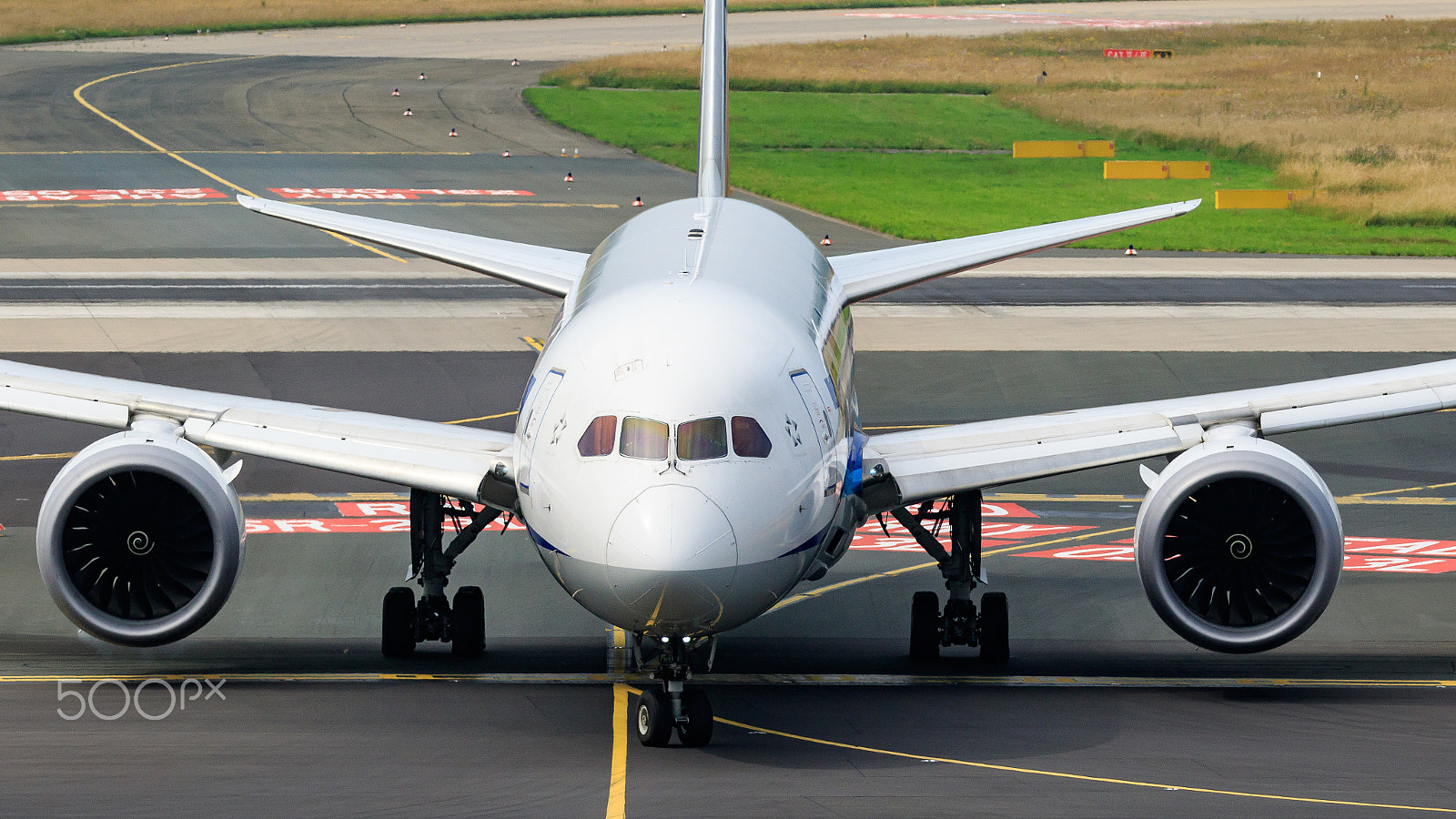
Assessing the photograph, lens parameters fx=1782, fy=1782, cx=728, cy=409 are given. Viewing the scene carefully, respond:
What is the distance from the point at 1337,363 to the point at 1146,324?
5.55 meters

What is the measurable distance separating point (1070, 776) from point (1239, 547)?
3.56 m

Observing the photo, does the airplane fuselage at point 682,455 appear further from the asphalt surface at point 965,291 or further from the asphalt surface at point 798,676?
the asphalt surface at point 965,291

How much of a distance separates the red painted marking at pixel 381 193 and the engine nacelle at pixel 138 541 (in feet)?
141

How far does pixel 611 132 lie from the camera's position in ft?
258

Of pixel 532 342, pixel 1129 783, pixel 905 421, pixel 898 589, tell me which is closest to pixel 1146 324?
pixel 905 421

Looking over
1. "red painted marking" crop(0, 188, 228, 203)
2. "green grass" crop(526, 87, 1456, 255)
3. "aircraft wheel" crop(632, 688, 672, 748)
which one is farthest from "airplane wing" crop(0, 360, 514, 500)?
"red painted marking" crop(0, 188, 228, 203)

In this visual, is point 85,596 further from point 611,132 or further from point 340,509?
point 611,132

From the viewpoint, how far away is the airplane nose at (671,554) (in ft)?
50.5

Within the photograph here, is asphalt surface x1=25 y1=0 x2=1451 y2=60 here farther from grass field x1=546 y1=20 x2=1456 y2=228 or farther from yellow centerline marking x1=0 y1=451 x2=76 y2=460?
yellow centerline marking x1=0 y1=451 x2=76 y2=460

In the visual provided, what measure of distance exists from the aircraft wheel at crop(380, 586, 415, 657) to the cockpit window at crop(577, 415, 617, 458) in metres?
5.75

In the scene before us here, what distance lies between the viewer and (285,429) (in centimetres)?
2038

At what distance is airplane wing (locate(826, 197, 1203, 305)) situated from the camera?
81.1ft

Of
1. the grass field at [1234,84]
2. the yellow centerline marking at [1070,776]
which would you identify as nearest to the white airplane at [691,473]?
the yellow centerline marking at [1070,776]

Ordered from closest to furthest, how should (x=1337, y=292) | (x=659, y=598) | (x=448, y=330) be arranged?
(x=659, y=598) < (x=448, y=330) < (x=1337, y=292)
